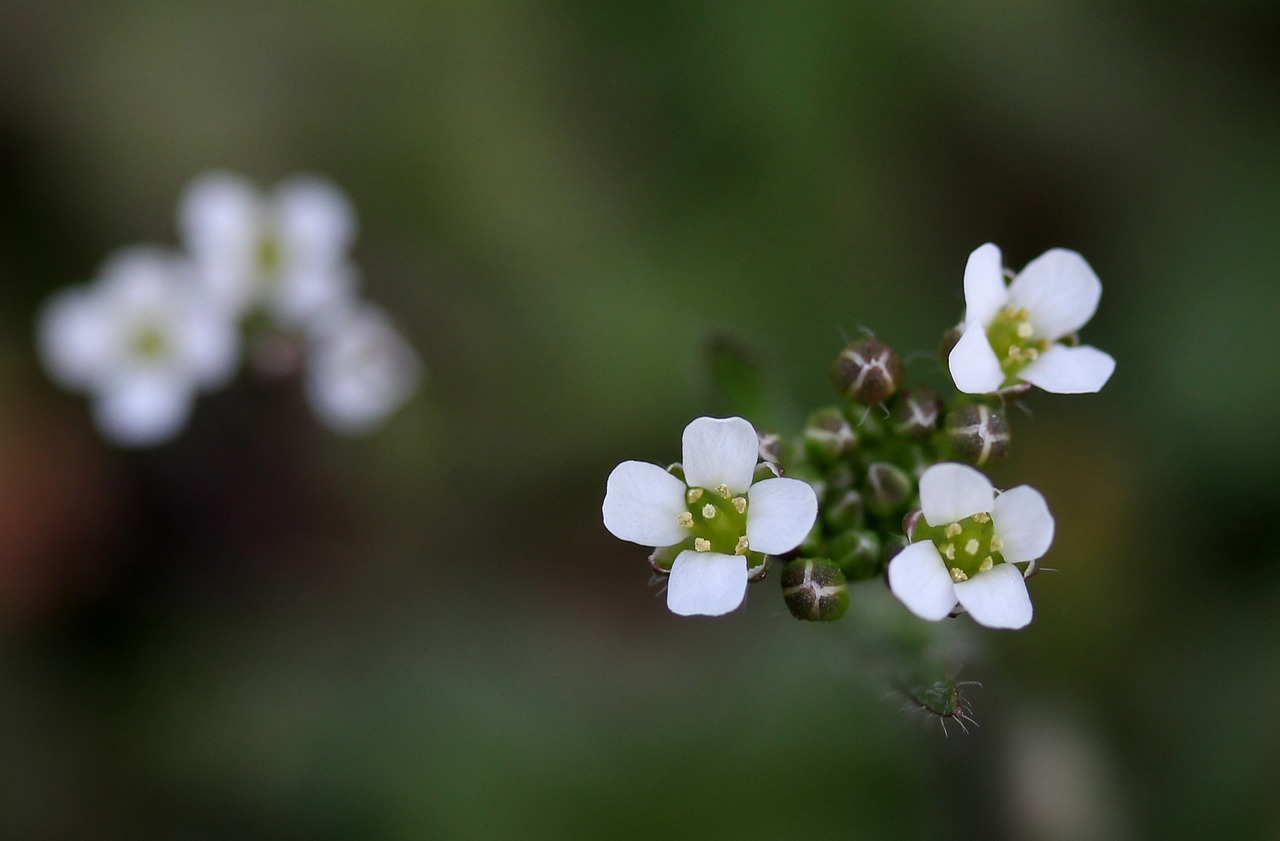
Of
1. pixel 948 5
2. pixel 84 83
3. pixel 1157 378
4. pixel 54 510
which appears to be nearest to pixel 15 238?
pixel 84 83

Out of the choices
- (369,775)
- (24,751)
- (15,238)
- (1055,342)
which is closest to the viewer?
(1055,342)

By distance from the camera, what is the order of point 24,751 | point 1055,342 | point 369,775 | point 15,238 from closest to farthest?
point 1055,342 → point 369,775 → point 24,751 → point 15,238

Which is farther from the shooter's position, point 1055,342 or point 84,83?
point 84,83

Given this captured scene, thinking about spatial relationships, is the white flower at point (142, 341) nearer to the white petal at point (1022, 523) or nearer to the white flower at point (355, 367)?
the white flower at point (355, 367)

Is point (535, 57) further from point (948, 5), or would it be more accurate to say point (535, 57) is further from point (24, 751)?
point (24, 751)

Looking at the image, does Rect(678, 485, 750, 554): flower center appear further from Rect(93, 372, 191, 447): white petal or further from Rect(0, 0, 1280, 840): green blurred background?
Rect(93, 372, 191, 447): white petal

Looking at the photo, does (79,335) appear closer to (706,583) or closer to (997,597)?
(706,583)
